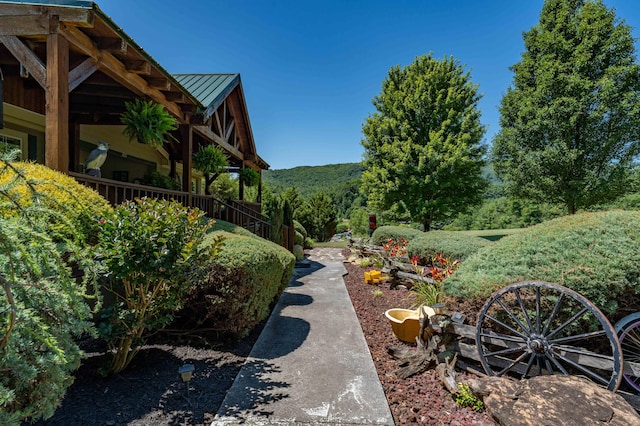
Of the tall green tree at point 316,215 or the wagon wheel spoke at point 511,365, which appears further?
the tall green tree at point 316,215

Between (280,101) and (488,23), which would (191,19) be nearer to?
(280,101)

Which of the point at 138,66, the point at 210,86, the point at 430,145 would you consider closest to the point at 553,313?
the point at 138,66

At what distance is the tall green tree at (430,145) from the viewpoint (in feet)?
42.3

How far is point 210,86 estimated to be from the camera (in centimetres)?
934

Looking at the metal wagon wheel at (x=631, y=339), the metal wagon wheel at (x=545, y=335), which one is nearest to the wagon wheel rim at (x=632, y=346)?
the metal wagon wheel at (x=631, y=339)

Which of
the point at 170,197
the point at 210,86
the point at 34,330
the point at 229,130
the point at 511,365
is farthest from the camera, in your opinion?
the point at 229,130

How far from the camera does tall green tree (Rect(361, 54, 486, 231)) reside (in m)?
12.9

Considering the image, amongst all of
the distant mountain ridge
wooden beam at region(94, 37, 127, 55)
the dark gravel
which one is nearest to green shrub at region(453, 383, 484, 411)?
the dark gravel

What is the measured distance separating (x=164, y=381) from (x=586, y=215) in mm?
5213

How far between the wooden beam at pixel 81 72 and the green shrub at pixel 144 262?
2699mm

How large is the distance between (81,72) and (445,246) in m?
8.14

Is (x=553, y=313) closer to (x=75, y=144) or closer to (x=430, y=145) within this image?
(x=75, y=144)

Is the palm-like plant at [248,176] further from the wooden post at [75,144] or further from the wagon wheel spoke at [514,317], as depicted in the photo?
the wagon wheel spoke at [514,317]

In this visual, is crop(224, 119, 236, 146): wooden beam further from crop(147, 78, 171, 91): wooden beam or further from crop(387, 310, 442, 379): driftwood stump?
crop(387, 310, 442, 379): driftwood stump
